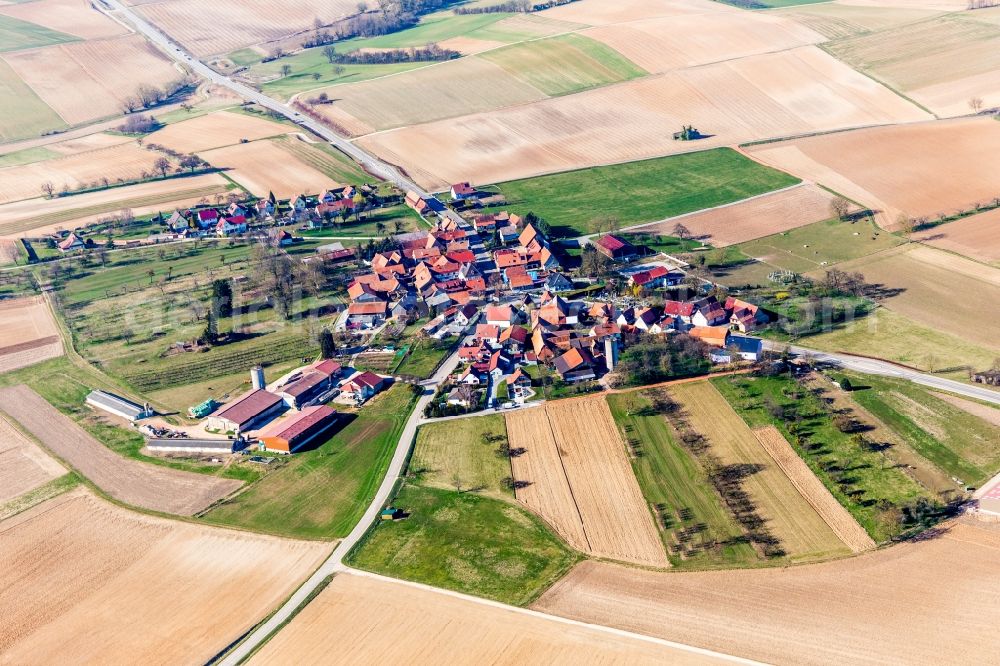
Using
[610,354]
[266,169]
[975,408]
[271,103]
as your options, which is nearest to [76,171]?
[266,169]

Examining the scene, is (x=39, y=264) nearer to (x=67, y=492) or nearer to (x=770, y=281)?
(x=67, y=492)

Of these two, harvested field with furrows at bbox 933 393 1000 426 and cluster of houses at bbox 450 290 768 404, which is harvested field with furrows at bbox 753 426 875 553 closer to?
cluster of houses at bbox 450 290 768 404

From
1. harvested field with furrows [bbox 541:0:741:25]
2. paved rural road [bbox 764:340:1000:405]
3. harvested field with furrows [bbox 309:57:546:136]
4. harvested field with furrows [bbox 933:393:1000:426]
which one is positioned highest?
harvested field with furrows [bbox 541:0:741:25]

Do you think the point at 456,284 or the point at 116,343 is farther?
the point at 456,284

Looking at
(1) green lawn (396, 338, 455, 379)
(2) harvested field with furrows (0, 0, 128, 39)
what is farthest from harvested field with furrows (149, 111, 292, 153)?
(1) green lawn (396, 338, 455, 379)

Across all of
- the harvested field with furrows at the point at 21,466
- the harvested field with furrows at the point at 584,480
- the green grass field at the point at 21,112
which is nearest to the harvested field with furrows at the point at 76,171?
the green grass field at the point at 21,112

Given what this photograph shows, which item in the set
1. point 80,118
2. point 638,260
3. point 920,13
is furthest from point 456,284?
point 920,13
